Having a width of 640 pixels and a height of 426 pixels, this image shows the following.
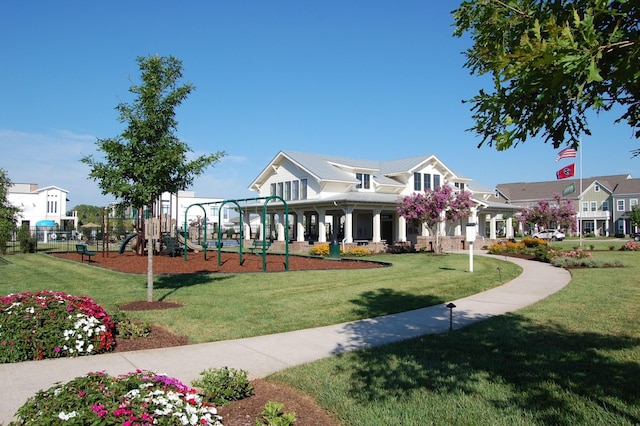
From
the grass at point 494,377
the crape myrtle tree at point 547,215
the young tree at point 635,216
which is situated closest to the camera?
the grass at point 494,377

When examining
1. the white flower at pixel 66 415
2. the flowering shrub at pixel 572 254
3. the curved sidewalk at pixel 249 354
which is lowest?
the curved sidewalk at pixel 249 354

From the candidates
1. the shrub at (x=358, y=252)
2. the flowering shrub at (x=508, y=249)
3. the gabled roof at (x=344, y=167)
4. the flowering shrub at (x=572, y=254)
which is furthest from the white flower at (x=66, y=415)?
the gabled roof at (x=344, y=167)

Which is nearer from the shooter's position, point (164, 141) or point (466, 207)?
point (164, 141)

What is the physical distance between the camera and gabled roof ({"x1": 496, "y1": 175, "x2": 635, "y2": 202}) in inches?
2735

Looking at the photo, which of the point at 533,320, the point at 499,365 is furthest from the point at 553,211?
the point at 499,365

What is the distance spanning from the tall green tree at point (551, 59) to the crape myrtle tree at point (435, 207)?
83.8 ft

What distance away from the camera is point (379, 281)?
15.6 metres

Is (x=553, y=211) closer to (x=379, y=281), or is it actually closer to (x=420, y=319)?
(x=379, y=281)

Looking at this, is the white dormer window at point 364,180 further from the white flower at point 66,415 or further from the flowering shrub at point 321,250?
the white flower at point 66,415

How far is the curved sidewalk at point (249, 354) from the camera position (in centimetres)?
591

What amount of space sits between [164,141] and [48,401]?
7905 millimetres

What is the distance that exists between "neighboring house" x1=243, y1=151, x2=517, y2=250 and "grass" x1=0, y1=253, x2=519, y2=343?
533 inches

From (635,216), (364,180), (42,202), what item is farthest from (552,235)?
(42,202)

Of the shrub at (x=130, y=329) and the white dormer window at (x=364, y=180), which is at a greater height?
the white dormer window at (x=364, y=180)
